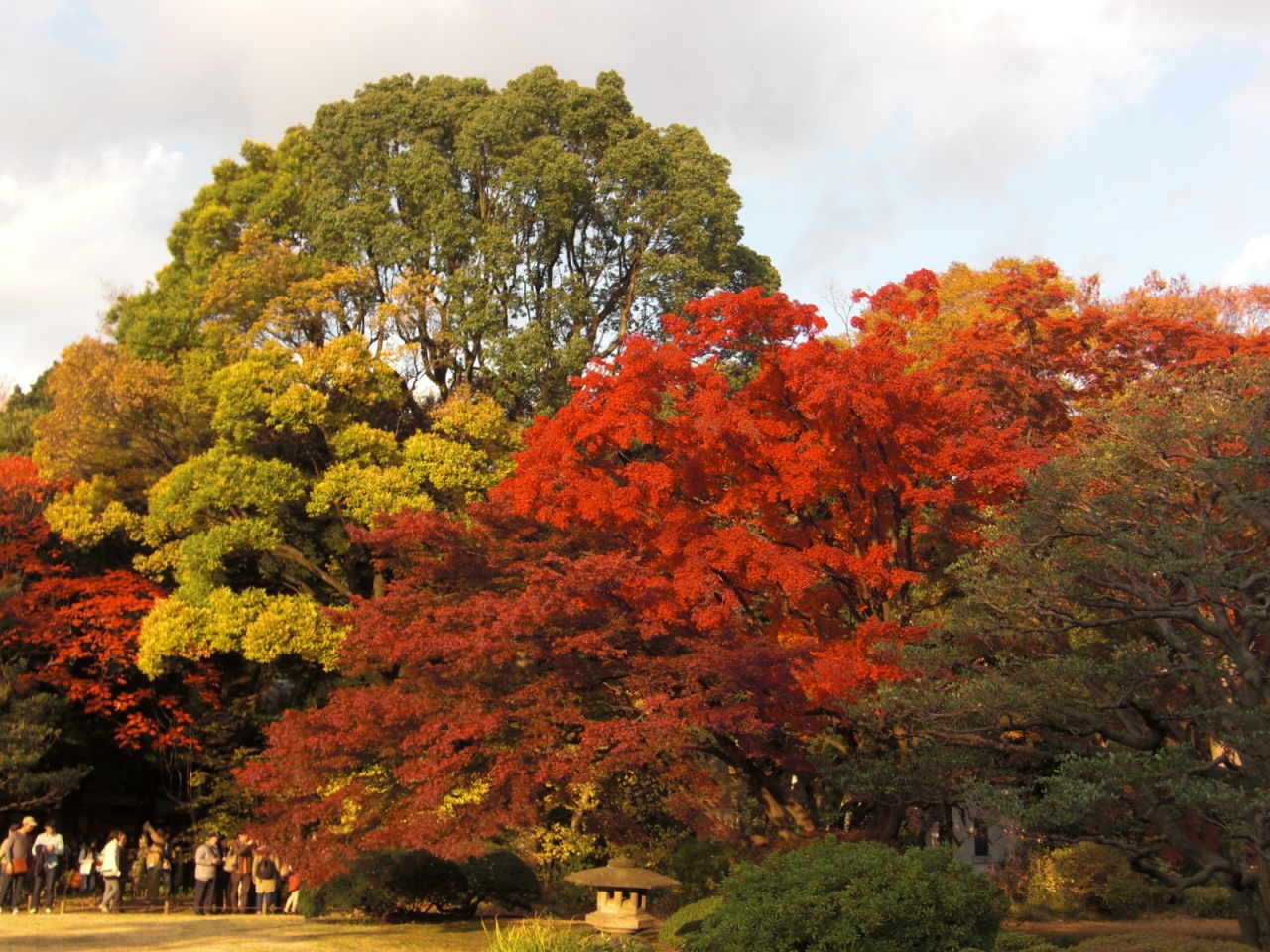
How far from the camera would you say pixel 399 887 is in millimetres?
15281

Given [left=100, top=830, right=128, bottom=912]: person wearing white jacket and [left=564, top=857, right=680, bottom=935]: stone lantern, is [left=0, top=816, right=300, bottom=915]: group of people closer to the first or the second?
[left=100, top=830, right=128, bottom=912]: person wearing white jacket

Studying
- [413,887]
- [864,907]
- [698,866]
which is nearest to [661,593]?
[864,907]

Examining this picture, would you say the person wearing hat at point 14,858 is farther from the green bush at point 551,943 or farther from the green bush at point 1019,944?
the green bush at point 1019,944

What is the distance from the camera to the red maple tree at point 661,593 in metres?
12.1

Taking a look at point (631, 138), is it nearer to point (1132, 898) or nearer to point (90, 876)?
point (1132, 898)

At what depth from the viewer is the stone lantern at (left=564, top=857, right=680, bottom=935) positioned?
12539 millimetres

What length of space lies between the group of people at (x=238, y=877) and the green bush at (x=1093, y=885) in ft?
38.2

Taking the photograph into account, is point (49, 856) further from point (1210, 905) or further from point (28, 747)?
point (1210, 905)

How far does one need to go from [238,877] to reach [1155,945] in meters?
14.3

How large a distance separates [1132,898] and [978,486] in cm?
834

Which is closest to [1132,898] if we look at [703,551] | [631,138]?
[703,551]

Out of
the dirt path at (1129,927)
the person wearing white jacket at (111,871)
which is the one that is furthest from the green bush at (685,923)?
the person wearing white jacket at (111,871)

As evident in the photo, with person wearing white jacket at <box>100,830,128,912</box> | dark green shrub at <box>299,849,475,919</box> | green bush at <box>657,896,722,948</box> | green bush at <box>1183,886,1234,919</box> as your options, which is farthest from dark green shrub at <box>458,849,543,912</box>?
green bush at <box>1183,886,1234,919</box>

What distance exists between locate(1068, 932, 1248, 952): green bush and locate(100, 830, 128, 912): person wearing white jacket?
12.9m
